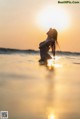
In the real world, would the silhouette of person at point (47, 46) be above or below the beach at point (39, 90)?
above

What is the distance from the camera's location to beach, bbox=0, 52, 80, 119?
1.21 m

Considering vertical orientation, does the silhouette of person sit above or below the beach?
above

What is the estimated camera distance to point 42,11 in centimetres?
232

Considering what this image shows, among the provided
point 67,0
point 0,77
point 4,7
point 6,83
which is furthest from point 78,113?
point 4,7

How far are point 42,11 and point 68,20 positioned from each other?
0.69ft

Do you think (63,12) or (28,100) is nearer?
(28,100)

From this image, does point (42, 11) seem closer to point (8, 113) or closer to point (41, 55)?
point (41, 55)

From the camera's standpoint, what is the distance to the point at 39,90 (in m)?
1.56

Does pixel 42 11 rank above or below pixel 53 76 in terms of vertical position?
above

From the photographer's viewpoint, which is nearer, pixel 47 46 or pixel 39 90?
pixel 39 90

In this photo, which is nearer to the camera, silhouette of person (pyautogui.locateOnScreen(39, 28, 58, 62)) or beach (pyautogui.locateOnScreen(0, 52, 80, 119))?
beach (pyautogui.locateOnScreen(0, 52, 80, 119))

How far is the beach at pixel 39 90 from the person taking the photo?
1.21 m

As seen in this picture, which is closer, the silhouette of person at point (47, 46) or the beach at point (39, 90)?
the beach at point (39, 90)

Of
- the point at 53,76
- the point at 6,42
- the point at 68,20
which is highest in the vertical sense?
the point at 68,20
